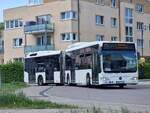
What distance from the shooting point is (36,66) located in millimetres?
48438

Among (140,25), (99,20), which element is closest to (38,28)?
(99,20)

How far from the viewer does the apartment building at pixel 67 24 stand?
74.7m

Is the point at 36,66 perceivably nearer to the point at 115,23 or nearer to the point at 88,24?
the point at 88,24

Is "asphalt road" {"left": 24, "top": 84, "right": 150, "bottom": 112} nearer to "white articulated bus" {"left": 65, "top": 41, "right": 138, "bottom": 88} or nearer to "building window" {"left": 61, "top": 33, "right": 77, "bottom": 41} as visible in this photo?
"white articulated bus" {"left": 65, "top": 41, "right": 138, "bottom": 88}

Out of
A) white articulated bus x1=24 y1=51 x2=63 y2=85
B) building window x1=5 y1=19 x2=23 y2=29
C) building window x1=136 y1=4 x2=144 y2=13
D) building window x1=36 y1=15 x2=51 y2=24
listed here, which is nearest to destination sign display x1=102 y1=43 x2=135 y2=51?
white articulated bus x1=24 y1=51 x2=63 y2=85

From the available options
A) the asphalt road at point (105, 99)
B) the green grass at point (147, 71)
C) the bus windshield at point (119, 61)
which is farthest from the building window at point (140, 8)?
the asphalt road at point (105, 99)

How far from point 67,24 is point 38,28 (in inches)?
197

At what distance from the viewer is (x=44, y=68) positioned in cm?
4709

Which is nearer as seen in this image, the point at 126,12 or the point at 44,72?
the point at 44,72

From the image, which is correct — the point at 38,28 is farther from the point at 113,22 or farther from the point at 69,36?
the point at 113,22

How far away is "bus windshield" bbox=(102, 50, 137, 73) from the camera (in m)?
36.2

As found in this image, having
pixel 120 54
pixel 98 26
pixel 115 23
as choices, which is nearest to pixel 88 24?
pixel 98 26

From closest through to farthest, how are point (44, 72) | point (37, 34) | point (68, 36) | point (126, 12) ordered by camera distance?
point (44, 72) < point (68, 36) < point (37, 34) < point (126, 12)

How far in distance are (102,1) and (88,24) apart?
19.2ft
